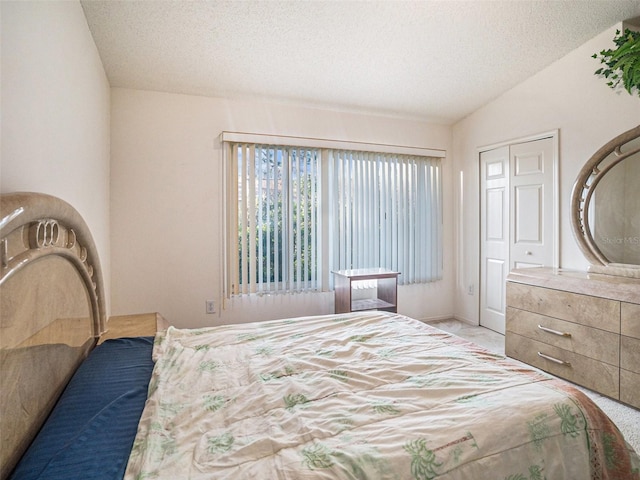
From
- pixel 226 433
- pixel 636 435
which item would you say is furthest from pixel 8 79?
pixel 636 435

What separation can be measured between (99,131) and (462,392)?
108 inches

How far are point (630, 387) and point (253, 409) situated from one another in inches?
94.1

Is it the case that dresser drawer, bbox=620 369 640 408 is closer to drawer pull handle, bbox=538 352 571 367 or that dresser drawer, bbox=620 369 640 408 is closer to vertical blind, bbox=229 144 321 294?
drawer pull handle, bbox=538 352 571 367

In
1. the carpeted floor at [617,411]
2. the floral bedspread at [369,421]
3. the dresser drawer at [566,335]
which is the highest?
the floral bedspread at [369,421]

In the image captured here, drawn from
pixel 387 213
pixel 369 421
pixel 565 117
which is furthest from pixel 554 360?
pixel 369 421

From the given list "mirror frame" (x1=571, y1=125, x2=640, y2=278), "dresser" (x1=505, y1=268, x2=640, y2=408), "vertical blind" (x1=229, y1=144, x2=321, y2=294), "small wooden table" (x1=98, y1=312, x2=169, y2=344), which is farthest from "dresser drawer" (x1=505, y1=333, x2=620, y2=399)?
"small wooden table" (x1=98, y1=312, x2=169, y2=344)

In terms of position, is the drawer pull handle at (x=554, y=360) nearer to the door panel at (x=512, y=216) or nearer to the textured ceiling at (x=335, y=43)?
the door panel at (x=512, y=216)

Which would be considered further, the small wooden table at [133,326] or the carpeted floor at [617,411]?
the small wooden table at [133,326]

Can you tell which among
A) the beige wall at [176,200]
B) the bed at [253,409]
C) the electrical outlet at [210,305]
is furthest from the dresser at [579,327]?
the electrical outlet at [210,305]

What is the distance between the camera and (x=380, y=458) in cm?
84

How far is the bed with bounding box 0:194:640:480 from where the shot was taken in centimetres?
84

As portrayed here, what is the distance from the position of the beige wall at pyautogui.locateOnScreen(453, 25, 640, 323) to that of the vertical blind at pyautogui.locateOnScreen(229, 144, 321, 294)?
1906mm

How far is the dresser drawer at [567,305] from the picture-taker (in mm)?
2189

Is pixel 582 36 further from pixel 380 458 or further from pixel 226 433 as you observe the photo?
pixel 226 433
